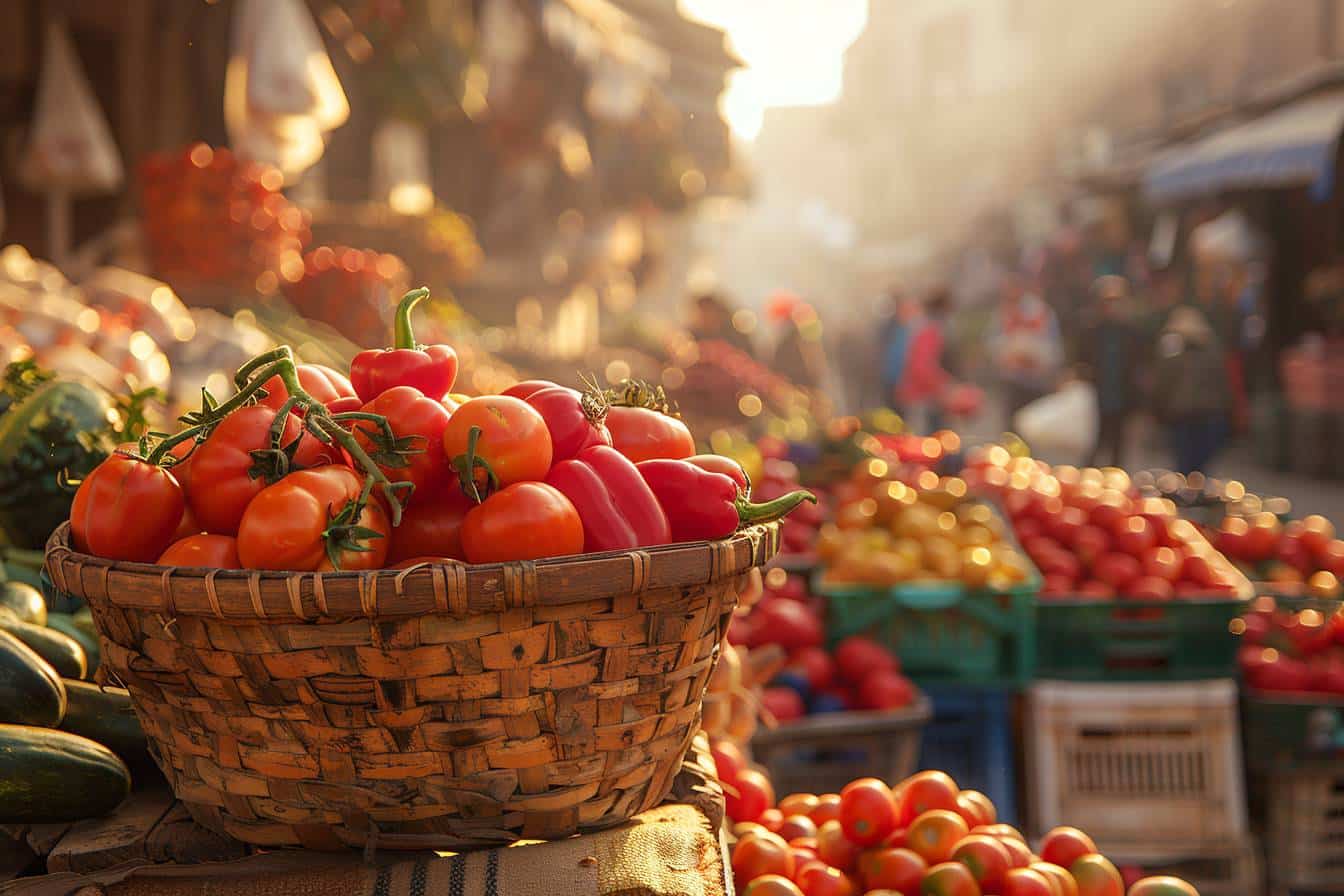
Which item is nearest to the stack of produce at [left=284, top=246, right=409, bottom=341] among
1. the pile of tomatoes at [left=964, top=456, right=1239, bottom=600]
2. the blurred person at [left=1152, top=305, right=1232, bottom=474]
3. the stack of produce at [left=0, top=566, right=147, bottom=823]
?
the pile of tomatoes at [left=964, top=456, right=1239, bottom=600]

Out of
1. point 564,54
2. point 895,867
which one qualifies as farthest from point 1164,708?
point 564,54

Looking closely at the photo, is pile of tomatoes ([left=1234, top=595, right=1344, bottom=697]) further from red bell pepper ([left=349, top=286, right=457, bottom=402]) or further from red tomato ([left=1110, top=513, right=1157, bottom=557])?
red bell pepper ([left=349, top=286, right=457, bottom=402])

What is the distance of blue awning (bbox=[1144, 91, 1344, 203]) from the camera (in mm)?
10984

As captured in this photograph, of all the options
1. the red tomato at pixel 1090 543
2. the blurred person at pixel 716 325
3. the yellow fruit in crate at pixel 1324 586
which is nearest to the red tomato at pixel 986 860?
the red tomato at pixel 1090 543

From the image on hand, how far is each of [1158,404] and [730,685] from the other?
716 centimetres

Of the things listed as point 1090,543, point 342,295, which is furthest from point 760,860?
point 342,295

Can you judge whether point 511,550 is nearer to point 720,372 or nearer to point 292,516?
point 292,516

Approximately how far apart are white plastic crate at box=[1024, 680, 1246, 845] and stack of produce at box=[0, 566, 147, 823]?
2.79 m

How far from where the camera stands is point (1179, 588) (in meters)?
4.20

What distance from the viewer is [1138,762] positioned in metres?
3.71

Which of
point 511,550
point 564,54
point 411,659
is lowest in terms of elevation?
point 411,659

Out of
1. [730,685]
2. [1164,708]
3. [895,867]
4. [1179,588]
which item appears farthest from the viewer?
[1179,588]

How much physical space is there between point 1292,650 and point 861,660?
62.6 inches

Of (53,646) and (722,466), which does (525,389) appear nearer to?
(722,466)
